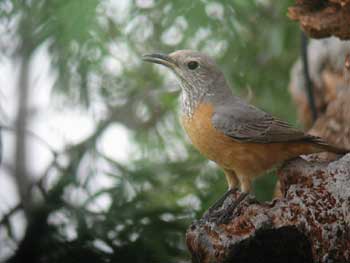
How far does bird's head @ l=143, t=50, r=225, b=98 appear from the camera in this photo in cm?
427

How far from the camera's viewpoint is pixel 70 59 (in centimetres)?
437

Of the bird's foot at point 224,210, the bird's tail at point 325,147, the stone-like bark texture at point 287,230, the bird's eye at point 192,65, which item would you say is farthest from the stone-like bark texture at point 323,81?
the stone-like bark texture at point 287,230

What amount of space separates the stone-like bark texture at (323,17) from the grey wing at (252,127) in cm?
55

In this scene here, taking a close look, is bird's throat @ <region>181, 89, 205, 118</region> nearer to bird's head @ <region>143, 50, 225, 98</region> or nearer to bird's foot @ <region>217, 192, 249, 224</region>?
bird's head @ <region>143, 50, 225, 98</region>

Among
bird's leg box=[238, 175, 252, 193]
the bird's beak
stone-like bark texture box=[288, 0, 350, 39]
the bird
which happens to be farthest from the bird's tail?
the bird's beak

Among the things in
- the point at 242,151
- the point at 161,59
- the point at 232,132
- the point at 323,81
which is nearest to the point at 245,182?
the point at 242,151

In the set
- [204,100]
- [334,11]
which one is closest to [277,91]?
[204,100]

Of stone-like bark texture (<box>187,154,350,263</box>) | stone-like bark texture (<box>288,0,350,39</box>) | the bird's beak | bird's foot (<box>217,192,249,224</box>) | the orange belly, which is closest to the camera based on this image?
stone-like bark texture (<box>187,154,350,263</box>)

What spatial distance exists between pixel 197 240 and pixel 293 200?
18.7 inches

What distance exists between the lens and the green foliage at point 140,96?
4266 mm

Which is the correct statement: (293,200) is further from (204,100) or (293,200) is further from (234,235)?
Result: (204,100)

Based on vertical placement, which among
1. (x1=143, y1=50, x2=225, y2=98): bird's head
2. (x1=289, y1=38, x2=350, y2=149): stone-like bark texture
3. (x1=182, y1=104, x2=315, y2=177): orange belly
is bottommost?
(x1=289, y1=38, x2=350, y2=149): stone-like bark texture

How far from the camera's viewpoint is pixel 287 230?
3.13m

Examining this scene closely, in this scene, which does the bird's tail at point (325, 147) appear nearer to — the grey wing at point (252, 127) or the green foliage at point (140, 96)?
the grey wing at point (252, 127)
